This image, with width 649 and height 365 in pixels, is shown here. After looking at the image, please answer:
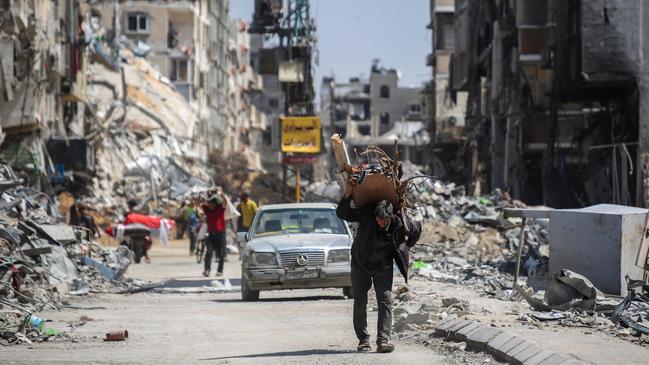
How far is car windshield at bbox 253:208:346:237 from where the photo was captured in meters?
21.4

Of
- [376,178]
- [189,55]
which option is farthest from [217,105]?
[376,178]

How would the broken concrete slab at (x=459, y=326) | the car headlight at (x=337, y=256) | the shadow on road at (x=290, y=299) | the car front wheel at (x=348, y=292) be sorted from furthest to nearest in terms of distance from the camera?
the shadow on road at (x=290, y=299)
the car front wheel at (x=348, y=292)
the car headlight at (x=337, y=256)
the broken concrete slab at (x=459, y=326)

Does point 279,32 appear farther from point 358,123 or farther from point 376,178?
point 358,123

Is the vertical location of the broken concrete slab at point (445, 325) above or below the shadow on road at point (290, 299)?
above

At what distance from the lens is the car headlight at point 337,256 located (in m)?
20.0

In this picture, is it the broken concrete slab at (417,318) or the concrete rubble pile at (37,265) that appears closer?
the concrete rubble pile at (37,265)

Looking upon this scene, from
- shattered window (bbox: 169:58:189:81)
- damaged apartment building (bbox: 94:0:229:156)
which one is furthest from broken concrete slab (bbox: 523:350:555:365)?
shattered window (bbox: 169:58:189:81)

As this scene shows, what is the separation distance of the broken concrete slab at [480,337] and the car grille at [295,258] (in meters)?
7.62

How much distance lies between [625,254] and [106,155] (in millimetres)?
49756

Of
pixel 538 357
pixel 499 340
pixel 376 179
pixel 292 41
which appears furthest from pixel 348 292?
pixel 292 41

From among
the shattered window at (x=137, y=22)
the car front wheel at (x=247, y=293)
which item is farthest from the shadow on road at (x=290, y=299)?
the shattered window at (x=137, y=22)

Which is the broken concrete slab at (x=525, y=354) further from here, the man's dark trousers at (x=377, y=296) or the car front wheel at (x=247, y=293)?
the car front wheel at (x=247, y=293)

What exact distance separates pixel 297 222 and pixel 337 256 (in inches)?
67.9

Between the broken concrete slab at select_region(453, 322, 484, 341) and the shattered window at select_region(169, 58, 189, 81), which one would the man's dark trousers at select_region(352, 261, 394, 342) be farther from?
the shattered window at select_region(169, 58, 189, 81)
